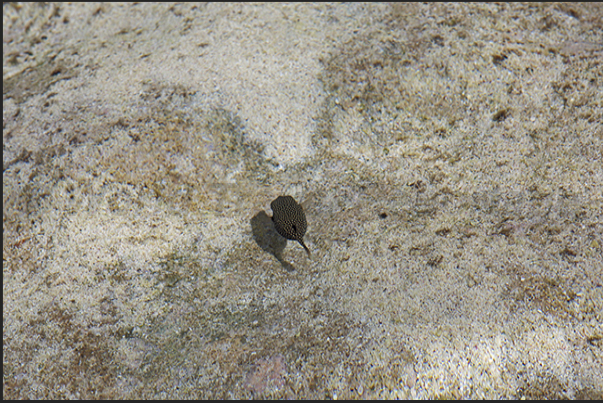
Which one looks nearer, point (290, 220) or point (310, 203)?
point (290, 220)

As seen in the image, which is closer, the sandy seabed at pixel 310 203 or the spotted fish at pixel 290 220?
the sandy seabed at pixel 310 203

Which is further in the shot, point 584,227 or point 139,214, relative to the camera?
point 139,214

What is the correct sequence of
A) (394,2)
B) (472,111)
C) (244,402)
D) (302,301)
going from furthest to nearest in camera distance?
(394,2), (472,111), (302,301), (244,402)

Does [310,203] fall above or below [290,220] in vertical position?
below

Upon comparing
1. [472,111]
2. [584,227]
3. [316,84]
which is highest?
[316,84]

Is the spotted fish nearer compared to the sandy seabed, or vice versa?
the sandy seabed

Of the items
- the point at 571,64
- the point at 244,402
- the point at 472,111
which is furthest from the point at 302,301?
the point at 571,64

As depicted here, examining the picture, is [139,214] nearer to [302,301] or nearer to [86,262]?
[86,262]

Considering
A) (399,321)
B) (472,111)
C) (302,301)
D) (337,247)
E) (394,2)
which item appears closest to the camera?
(399,321)
